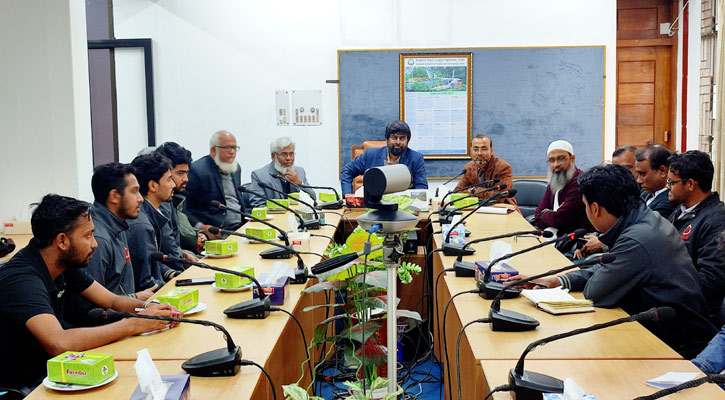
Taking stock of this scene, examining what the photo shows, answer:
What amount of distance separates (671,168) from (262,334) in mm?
2250

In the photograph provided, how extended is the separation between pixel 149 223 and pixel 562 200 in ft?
9.19

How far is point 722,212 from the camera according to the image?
127 inches

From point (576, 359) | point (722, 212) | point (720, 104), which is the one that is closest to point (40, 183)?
point (576, 359)

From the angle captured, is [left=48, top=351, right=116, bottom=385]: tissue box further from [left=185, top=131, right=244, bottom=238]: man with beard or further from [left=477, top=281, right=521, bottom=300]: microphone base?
[left=185, top=131, right=244, bottom=238]: man with beard

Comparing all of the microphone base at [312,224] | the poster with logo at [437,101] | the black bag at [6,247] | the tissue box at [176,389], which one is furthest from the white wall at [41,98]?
the poster with logo at [437,101]

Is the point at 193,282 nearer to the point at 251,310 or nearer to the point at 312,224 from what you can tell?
the point at 251,310

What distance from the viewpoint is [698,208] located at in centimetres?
335

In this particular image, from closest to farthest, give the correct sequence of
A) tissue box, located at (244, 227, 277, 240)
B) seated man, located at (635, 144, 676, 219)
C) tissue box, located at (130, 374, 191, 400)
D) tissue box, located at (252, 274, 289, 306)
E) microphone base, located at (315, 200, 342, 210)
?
tissue box, located at (130, 374, 191, 400) → tissue box, located at (252, 274, 289, 306) → tissue box, located at (244, 227, 277, 240) → seated man, located at (635, 144, 676, 219) → microphone base, located at (315, 200, 342, 210)

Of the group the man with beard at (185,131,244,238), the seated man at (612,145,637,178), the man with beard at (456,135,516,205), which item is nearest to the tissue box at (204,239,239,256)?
the man with beard at (185,131,244,238)

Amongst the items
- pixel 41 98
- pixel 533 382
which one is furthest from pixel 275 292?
pixel 41 98

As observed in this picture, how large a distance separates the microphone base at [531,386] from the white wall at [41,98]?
332cm

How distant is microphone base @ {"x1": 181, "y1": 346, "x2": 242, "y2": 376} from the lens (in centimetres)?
187

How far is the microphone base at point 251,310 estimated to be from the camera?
7.89ft

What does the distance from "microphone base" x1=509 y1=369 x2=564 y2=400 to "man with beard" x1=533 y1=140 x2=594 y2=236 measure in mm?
2880
